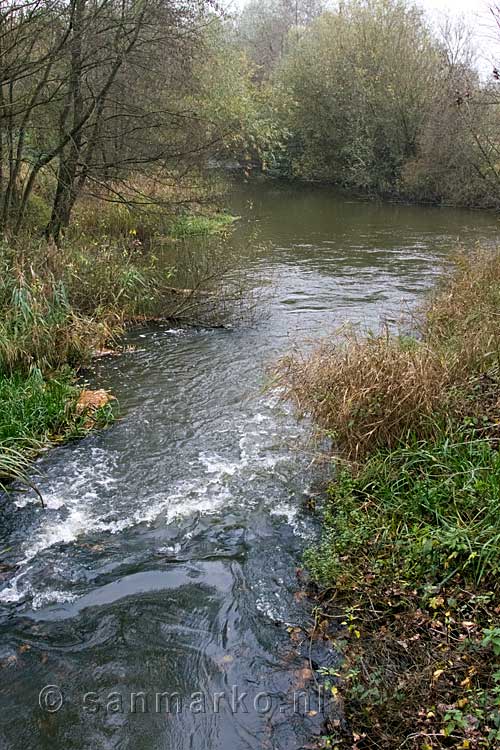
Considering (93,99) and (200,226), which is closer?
(93,99)

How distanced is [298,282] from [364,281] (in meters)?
1.49

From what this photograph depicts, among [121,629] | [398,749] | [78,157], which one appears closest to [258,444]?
[121,629]

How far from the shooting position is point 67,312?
843 centimetres

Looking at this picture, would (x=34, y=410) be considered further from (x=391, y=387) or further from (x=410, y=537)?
(x=410, y=537)

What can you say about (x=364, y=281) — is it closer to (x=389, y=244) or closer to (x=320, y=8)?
(x=389, y=244)

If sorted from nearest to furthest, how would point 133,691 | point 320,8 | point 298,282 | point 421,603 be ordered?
point 133,691 < point 421,603 < point 298,282 < point 320,8

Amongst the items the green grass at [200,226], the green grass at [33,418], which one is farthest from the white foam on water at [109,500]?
the green grass at [200,226]

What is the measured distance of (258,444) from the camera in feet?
20.6

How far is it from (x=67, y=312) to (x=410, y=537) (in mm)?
5959

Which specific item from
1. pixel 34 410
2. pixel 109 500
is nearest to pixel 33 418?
pixel 34 410

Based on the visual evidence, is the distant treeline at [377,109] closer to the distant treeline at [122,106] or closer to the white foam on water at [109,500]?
the distant treeline at [122,106]

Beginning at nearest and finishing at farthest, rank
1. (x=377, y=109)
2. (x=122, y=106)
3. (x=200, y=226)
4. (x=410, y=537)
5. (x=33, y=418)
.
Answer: (x=410, y=537) < (x=33, y=418) < (x=122, y=106) < (x=200, y=226) < (x=377, y=109)

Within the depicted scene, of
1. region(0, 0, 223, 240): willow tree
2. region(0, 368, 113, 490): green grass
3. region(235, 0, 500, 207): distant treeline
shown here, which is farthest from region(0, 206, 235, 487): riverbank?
region(235, 0, 500, 207): distant treeline

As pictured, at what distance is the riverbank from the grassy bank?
2685mm
